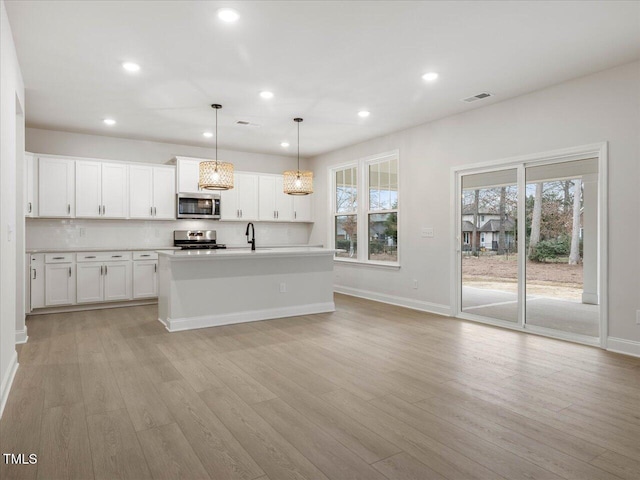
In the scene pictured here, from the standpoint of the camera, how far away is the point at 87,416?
97.8 inches

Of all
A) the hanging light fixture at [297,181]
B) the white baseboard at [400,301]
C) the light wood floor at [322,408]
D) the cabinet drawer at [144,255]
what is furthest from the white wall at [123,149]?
the light wood floor at [322,408]

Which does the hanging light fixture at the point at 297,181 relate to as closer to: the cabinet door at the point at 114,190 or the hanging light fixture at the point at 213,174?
the hanging light fixture at the point at 213,174

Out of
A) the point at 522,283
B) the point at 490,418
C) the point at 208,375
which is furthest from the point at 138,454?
the point at 522,283

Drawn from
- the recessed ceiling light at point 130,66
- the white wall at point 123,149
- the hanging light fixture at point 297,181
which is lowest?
the hanging light fixture at point 297,181

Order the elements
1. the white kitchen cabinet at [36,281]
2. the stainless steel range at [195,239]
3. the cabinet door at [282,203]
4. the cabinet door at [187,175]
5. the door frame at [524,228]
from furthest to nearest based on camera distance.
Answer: the cabinet door at [282,203], the stainless steel range at [195,239], the cabinet door at [187,175], the white kitchen cabinet at [36,281], the door frame at [524,228]

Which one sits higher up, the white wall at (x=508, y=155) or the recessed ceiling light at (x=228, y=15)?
the recessed ceiling light at (x=228, y=15)

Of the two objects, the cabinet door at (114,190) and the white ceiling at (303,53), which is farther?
the cabinet door at (114,190)

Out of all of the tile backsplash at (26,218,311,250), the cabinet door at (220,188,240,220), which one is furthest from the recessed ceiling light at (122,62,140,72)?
the cabinet door at (220,188,240,220)

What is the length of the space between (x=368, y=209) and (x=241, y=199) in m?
2.40

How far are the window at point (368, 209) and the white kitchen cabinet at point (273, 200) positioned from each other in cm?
99

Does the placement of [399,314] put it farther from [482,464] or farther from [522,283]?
[482,464]

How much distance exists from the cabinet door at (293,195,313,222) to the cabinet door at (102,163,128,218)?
10.5 feet

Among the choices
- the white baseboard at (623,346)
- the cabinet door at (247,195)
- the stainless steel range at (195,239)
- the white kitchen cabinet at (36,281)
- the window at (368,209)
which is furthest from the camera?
the cabinet door at (247,195)

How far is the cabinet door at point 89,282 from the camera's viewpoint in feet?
19.2
